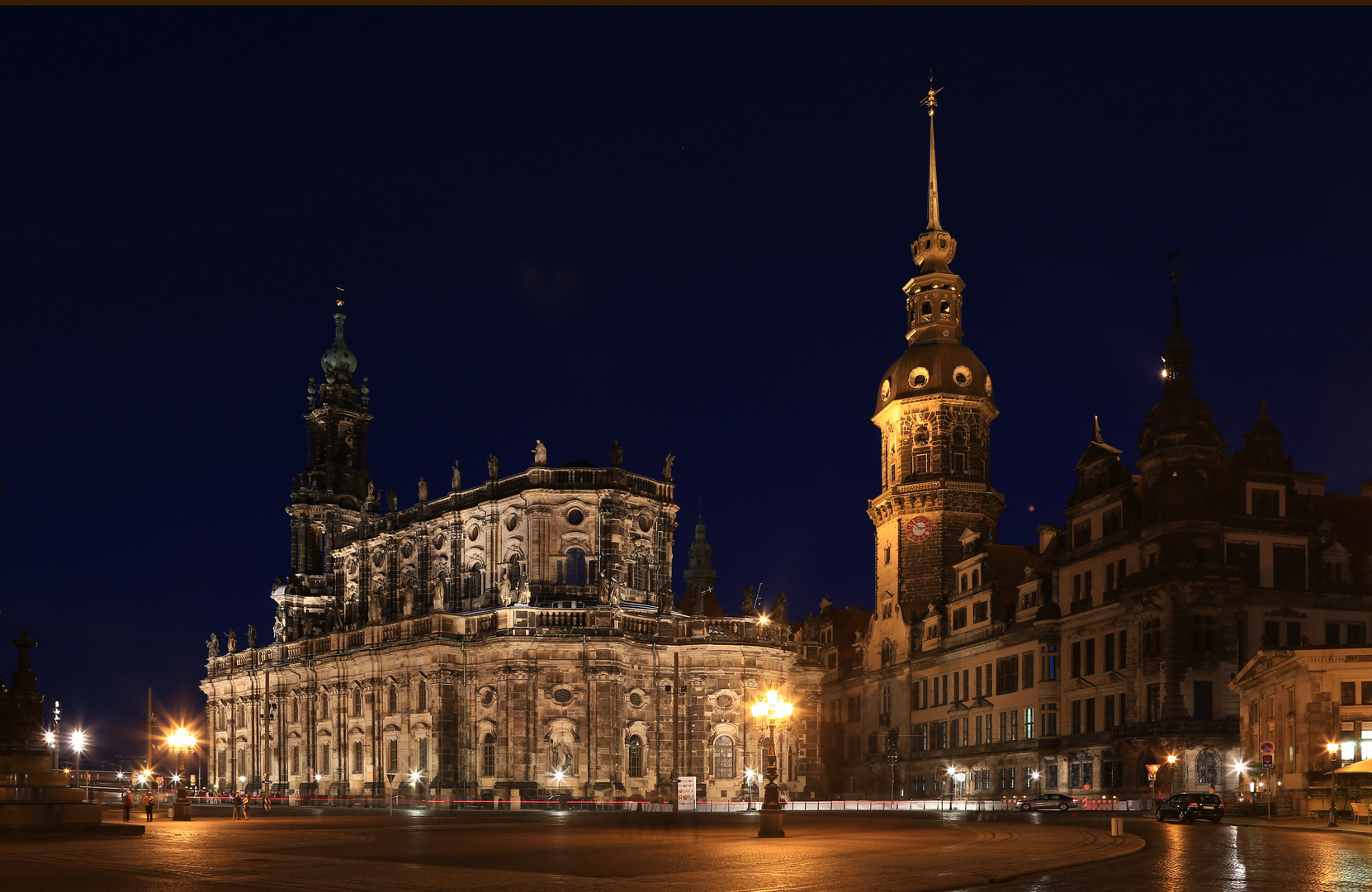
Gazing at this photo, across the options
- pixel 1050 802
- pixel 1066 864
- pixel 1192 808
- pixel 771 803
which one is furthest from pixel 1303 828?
pixel 1050 802

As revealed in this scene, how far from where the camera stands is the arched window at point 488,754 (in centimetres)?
8150

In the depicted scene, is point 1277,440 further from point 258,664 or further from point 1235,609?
point 258,664

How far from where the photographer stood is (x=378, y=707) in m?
88.0

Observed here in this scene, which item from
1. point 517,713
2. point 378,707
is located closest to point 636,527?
point 517,713

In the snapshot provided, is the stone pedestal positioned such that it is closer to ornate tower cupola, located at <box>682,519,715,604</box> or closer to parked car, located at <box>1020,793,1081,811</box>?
parked car, located at <box>1020,793,1081,811</box>

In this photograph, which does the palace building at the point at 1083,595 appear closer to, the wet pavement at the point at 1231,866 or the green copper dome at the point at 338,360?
the wet pavement at the point at 1231,866

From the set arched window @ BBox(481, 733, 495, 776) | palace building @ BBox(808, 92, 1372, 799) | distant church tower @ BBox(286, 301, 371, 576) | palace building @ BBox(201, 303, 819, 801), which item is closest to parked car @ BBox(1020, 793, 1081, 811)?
palace building @ BBox(808, 92, 1372, 799)

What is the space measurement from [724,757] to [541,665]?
40.2 ft

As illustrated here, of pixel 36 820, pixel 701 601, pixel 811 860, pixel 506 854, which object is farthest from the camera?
pixel 701 601

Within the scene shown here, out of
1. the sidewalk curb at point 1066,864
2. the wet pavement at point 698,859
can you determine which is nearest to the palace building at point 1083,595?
the wet pavement at point 698,859

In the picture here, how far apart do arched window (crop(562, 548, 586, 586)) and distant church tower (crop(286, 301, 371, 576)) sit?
30.1 meters

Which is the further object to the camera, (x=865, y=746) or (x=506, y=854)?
(x=865, y=746)

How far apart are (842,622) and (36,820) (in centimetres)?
7384

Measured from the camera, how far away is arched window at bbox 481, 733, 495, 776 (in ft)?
267
